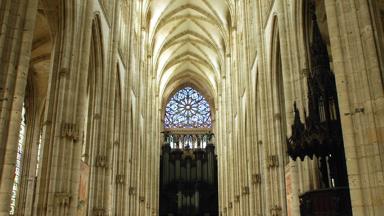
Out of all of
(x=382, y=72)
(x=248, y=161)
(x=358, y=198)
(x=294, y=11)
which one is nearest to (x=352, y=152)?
(x=358, y=198)

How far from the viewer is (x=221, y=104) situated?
152 ft

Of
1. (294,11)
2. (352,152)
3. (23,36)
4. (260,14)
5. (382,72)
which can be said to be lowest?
(352,152)

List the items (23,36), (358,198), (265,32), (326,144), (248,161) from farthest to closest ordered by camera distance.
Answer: (248,161) → (265,32) → (326,144) → (23,36) → (358,198)

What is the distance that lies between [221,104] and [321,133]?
34.2 meters

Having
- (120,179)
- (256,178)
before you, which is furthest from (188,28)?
(256,178)

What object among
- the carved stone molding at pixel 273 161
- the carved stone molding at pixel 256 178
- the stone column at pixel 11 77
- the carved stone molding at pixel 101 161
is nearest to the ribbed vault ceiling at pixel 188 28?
the carved stone molding at pixel 256 178

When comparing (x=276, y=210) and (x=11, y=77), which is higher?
(x=11, y=77)

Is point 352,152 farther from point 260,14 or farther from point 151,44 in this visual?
point 151,44

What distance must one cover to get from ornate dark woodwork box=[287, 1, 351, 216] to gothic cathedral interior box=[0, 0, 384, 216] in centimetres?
4

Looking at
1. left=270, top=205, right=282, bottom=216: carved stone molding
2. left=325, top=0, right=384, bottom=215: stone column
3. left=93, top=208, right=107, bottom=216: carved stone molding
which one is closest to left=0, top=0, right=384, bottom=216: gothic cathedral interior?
left=325, top=0, right=384, bottom=215: stone column

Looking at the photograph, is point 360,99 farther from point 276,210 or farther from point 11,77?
point 276,210

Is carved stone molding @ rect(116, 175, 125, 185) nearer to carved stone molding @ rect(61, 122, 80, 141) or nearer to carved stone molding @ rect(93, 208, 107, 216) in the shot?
carved stone molding @ rect(93, 208, 107, 216)

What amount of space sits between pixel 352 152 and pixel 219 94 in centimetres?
3862

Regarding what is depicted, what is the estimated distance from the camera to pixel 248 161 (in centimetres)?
2742
